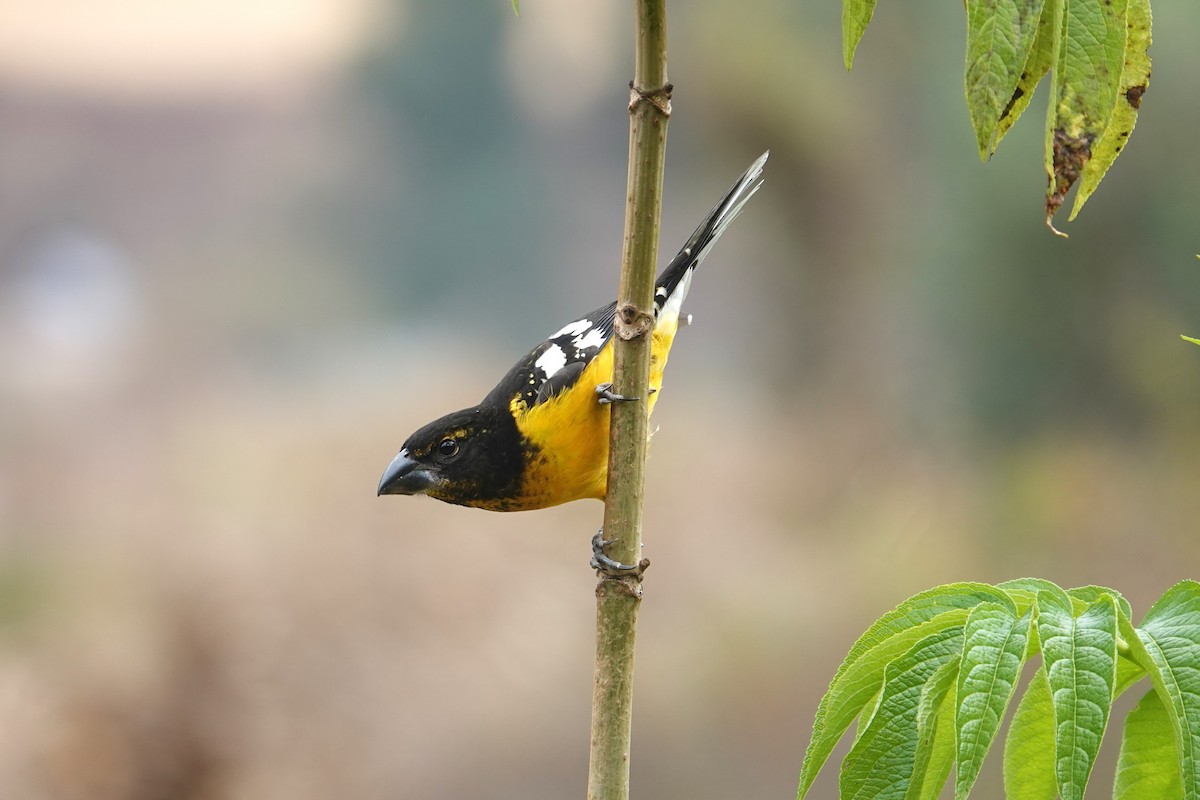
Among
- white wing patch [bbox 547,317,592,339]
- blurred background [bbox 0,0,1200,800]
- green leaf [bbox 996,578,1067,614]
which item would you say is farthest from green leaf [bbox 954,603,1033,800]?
blurred background [bbox 0,0,1200,800]

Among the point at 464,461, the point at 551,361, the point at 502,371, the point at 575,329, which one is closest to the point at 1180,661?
the point at 464,461

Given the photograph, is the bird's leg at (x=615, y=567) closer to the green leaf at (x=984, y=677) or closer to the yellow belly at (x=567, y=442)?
the green leaf at (x=984, y=677)

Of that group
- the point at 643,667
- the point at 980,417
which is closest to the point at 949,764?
the point at 643,667

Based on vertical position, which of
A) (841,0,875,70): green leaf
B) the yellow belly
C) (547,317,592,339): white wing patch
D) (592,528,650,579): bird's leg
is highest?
(547,317,592,339): white wing patch

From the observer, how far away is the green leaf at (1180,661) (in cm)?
35

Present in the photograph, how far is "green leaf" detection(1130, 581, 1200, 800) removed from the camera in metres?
0.35

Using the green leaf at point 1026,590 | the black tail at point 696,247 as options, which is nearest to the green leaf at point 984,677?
the green leaf at point 1026,590

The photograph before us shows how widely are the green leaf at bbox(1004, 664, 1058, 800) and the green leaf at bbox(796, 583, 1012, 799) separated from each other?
1.7 inches

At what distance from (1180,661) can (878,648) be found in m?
0.11

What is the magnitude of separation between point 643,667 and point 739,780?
0.38 metres

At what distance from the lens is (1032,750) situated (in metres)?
0.43

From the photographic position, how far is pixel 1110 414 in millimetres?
2600

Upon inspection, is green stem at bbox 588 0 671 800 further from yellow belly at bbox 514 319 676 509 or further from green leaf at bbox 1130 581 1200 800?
yellow belly at bbox 514 319 676 509

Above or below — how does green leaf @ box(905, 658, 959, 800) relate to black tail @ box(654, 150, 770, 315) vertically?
below
